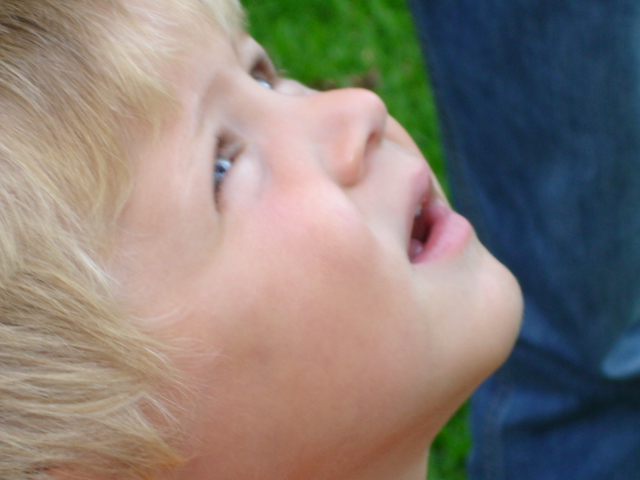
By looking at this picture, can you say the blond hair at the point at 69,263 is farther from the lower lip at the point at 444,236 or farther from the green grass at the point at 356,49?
the green grass at the point at 356,49

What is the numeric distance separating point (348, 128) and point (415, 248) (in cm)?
A: 27

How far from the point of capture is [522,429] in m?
1.83

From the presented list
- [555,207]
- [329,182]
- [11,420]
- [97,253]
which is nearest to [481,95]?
[555,207]

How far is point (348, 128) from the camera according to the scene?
131cm

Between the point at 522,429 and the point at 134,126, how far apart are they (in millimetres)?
1203

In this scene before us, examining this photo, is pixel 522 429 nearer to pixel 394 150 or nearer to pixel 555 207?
pixel 555 207

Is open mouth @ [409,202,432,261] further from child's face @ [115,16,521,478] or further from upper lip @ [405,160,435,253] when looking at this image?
child's face @ [115,16,521,478]

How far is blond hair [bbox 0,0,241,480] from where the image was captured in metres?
1.04

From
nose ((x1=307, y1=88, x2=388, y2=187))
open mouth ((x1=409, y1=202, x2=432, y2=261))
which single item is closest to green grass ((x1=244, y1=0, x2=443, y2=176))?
open mouth ((x1=409, y1=202, x2=432, y2=261))

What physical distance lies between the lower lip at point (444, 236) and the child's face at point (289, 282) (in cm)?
1

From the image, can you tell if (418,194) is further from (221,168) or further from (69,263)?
(69,263)

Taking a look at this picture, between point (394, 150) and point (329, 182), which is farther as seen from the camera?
point (394, 150)

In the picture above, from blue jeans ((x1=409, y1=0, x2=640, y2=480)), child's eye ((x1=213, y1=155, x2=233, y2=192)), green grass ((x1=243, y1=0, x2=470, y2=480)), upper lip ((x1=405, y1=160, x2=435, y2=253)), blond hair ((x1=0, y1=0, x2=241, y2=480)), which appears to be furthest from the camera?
green grass ((x1=243, y1=0, x2=470, y2=480))

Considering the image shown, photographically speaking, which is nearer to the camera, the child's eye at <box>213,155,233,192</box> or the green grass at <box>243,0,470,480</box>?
the child's eye at <box>213,155,233,192</box>
